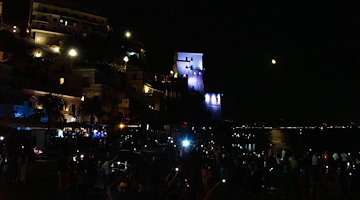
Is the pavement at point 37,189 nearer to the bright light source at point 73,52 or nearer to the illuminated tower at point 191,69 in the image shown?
the bright light source at point 73,52

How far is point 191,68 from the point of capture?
99.4m

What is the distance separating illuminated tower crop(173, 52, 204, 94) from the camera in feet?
323

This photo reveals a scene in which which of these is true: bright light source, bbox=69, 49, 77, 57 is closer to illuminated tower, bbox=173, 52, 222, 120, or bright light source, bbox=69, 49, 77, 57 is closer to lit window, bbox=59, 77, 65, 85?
lit window, bbox=59, 77, 65, 85

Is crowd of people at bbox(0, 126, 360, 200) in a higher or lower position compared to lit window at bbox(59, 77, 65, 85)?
lower

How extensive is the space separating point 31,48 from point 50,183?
1818 inches

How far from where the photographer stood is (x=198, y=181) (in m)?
10.7

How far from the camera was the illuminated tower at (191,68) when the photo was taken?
98.3 m

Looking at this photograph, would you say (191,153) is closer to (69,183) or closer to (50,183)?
(50,183)

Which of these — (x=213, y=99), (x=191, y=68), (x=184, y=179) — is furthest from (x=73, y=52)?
(x=184, y=179)

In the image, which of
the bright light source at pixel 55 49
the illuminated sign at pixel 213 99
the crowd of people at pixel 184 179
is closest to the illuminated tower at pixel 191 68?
the illuminated sign at pixel 213 99

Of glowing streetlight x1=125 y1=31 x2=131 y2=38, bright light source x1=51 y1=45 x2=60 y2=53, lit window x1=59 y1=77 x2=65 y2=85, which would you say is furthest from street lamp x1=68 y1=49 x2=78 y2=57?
glowing streetlight x1=125 y1=31 x2=131 y2=38

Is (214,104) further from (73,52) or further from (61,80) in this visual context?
(61,80)

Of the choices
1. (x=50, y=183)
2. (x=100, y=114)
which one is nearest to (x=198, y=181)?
(x=50, y=183)

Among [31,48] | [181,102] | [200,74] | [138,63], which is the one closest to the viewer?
[31,48]
